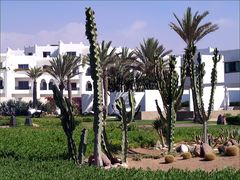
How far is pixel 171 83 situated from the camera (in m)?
19.9

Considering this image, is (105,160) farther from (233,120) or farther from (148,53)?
(148,53)

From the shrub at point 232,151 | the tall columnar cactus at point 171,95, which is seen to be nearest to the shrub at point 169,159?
the shrub at point 232,151

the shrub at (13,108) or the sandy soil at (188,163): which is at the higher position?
the shrub at (13,108)

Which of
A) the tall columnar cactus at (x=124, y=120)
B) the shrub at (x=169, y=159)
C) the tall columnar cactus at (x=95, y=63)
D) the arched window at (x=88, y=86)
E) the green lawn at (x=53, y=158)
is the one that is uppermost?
the arched window at (x=88, y=86)

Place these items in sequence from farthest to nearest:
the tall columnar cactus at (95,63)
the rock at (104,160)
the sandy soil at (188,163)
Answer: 1. the sandy soil at (188,163)
2. the rock at (104,160)
3. the tall columnar cactus at (95,63)

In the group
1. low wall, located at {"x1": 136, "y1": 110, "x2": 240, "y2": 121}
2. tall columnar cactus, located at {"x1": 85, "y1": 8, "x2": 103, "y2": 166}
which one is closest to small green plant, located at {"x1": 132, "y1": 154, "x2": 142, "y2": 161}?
tall columnar cactus, located at {"x1": 85, "y1": 8, "x2": 103, "y2": 166}

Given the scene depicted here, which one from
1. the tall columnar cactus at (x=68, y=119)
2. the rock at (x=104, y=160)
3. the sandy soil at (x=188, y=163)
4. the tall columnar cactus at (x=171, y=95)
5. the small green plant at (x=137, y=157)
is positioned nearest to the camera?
the rock at (x=104, y=160)

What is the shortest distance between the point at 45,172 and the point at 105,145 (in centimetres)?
538

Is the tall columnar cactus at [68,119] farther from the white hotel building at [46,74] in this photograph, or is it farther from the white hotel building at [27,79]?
the white hotel building at [27,79]

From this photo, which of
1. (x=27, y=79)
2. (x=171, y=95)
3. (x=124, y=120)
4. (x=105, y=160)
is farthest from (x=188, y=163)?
(x=27, y=79)

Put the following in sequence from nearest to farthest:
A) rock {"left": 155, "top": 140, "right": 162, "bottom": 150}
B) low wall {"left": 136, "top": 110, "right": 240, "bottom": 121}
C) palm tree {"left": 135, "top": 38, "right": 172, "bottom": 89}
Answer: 1. rock {"left": 155, "top": 140, "right": 162, "bottom": 150}
2. low wall {"left": 136, "top": 110, "right": 240, "bottom": 121}
3. palm tree {"left": 135, "top": 38, "right": 172, "bottom": 89}

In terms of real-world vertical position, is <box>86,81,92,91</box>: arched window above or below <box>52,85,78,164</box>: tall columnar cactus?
above

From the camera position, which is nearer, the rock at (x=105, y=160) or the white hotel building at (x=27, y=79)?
the rock at (x=105, y=160)

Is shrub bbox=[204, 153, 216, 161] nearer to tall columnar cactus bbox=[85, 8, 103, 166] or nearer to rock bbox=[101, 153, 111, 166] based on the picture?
rock bbox=[101, 153, 111, 166]
